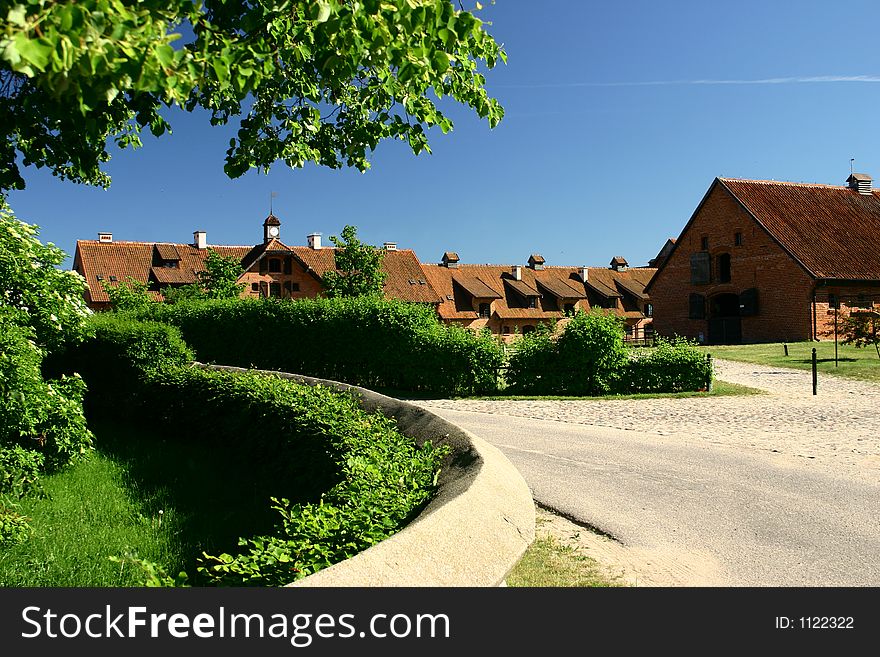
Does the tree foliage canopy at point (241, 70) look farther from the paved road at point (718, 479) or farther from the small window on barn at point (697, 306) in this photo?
the small window on barn at point (697, 306)

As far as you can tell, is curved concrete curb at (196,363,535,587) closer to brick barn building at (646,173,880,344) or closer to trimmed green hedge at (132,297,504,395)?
trimmed green hedge at (132,297,504,395)

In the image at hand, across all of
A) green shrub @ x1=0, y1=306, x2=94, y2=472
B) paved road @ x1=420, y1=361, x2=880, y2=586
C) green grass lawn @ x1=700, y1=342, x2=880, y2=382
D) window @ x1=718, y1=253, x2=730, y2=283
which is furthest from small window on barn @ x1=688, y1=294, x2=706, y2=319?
green shrub @ x1=0, y1=306, x2=94, y2=472

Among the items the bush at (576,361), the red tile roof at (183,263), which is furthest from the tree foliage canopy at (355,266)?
the bush at (576,361)

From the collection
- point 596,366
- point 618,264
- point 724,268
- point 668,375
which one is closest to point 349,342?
point 596,366

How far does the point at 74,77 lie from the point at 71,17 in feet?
1.77

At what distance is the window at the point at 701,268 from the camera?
4650 centimetres

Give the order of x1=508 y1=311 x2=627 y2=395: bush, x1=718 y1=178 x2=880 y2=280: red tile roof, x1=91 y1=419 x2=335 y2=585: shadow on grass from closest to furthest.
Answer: x1=91 y1=419 x2=335 y2=585: shadow on grass → x1=508 y1=311 x2=627 y2=395: bush → x1=718 y1=178 x2=880 y2=280: red tile roof

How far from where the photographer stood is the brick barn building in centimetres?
4028

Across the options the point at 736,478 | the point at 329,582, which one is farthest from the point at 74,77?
the point at 736,478

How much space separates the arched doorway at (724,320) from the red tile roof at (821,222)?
202 inches

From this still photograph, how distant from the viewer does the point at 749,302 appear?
43062 mm

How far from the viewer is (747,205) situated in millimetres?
44812

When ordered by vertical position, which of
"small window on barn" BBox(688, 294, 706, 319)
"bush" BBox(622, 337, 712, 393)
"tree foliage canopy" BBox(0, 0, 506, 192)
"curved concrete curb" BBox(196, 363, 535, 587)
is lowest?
"bush" BBox(622, 337, 712, 393)

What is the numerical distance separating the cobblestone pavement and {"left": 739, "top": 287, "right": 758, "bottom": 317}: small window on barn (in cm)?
2076
